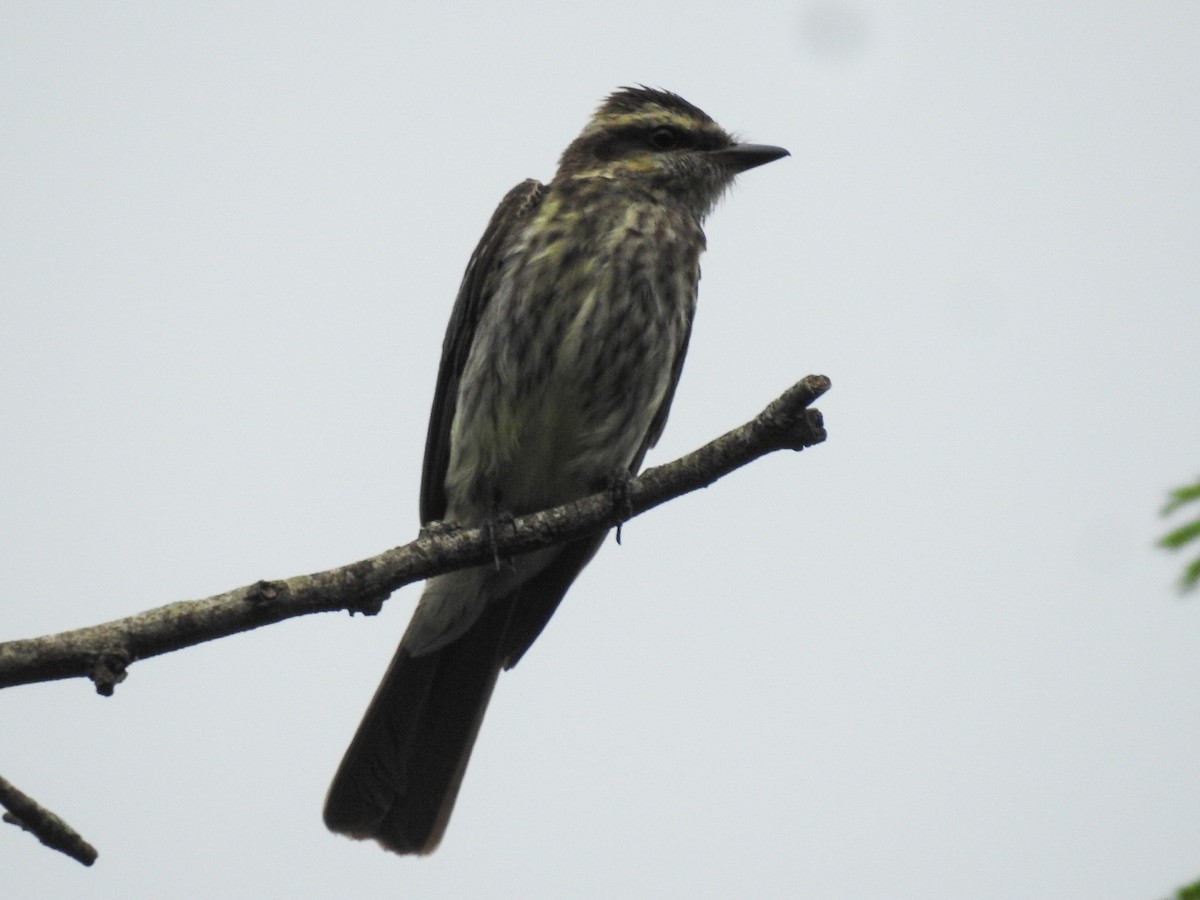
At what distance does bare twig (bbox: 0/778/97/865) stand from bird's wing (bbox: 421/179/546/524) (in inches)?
123

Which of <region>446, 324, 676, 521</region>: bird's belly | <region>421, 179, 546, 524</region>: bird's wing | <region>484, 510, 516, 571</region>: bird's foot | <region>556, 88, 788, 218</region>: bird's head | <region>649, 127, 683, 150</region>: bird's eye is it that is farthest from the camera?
<region>649, 127, 683, 150</region>: bird's eye

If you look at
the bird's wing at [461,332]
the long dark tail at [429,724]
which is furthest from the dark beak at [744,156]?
the long dark tail at [429,724]

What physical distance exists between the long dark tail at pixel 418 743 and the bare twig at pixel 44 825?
108 inches

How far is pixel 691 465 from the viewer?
442 centimetres

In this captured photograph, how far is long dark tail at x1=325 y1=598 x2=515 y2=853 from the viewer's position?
5.89 meters

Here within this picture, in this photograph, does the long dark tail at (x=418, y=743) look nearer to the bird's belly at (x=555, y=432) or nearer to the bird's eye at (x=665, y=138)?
the bird's belly at (x=555, y=432)

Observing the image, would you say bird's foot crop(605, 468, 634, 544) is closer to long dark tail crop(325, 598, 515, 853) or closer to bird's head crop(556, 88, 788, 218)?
long dark tail crop(325, 598, 515, 853)

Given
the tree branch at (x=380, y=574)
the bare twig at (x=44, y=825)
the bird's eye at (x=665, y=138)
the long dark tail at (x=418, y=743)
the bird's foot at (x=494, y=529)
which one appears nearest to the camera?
the bare twig at (x=44, y=825)

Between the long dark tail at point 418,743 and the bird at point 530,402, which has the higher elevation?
the bird at point 530,402

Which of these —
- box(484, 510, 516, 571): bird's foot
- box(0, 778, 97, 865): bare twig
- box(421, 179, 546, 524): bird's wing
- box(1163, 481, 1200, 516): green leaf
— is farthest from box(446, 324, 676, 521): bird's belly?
box(1163, 481, 1200, 516): green leaf

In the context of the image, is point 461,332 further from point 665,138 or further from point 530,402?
point 665,138

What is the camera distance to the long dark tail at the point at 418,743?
589cm

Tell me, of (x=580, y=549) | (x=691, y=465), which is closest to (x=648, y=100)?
(x=580, y=549)

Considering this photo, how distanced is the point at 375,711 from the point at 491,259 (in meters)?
2.03
